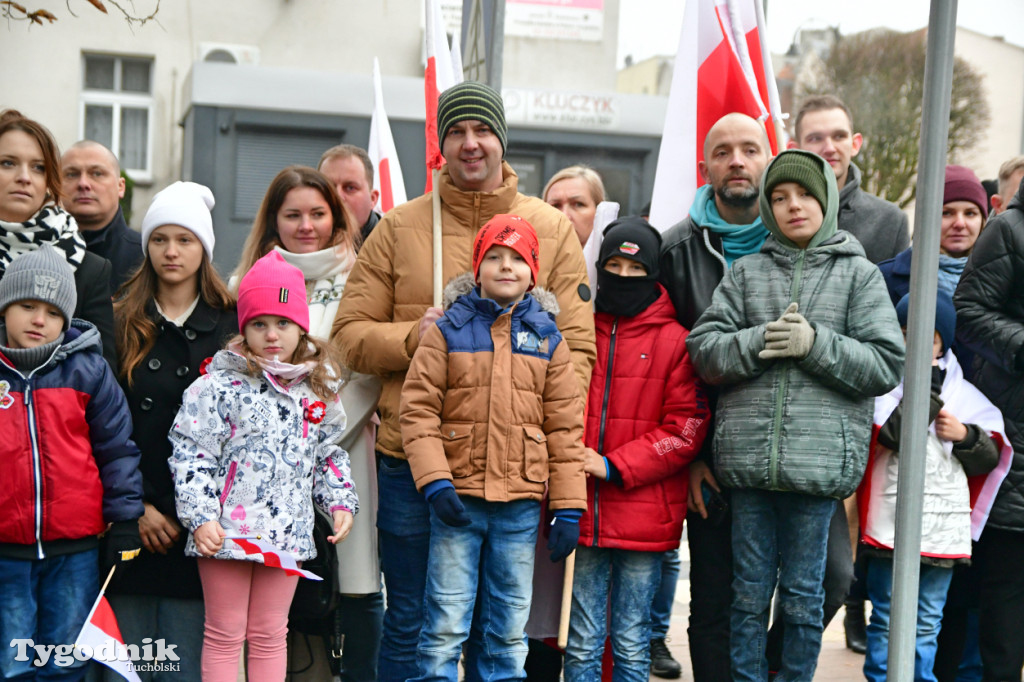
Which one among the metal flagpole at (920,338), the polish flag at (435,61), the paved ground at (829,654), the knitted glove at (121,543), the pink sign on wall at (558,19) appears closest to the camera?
the metal flagpole at (920,338)

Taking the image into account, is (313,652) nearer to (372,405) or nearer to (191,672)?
(191,672)

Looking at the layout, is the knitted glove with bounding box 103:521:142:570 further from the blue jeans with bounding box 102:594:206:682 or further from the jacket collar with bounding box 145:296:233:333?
the jacket collar with bounding box 145:296:233:333

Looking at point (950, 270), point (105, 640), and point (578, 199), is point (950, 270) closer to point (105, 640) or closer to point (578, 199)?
point (578, 199)

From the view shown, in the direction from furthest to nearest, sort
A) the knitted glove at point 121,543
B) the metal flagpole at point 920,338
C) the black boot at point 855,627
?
the black boot at point 855,627 < the knitted glove at point 121,543 < the metal flagpole at point 920,338

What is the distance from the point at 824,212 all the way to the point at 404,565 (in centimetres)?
201

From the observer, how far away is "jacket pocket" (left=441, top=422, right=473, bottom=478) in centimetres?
373

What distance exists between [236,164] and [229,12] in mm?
4324

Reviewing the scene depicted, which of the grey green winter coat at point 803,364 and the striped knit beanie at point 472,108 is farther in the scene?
the striped knit beanie at point 472,108

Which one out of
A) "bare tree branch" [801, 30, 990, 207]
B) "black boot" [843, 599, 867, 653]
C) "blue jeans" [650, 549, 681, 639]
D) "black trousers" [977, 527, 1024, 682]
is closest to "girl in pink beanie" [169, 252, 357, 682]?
"blue jeans" [650, 549, 681, 639]

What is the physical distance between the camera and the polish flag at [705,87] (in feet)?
17.0

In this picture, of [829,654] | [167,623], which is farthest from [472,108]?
[829,654]

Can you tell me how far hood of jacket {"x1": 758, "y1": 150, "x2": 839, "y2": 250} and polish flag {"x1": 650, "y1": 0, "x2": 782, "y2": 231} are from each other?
115cm

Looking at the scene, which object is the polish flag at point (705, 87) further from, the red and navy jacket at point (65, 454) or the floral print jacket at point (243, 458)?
the red and navy jacket at point (65, 454)

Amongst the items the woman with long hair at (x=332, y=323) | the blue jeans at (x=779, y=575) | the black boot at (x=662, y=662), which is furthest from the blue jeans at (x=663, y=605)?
the woman with long hair at (x=332, y=323)
